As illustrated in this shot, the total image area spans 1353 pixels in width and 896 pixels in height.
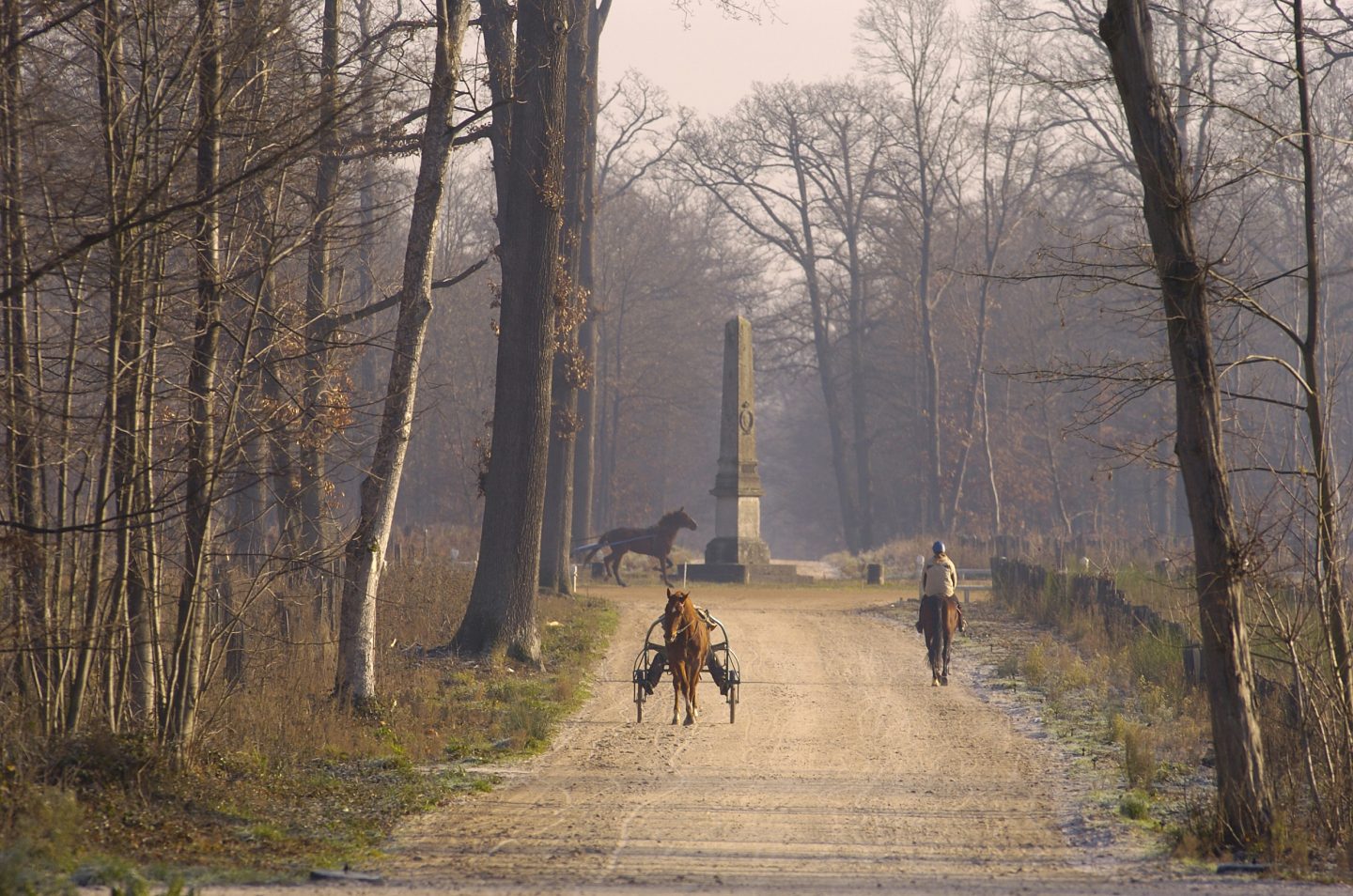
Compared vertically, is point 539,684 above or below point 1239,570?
below

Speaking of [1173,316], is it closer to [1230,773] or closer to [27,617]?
[1230,773]

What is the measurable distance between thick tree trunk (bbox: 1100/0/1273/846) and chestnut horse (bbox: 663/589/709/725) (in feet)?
18.3

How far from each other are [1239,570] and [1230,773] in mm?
1268


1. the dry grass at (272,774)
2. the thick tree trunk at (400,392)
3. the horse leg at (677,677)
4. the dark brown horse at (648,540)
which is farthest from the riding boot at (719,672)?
the dark brown horse at (648,540)

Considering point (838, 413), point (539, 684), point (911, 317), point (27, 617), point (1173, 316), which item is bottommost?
point (539, 684)

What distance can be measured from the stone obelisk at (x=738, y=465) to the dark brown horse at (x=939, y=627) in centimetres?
1591

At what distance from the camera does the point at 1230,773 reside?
8.41 meters

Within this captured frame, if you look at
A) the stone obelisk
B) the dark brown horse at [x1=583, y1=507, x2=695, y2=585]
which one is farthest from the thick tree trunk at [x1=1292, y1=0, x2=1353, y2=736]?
the stone obelisk

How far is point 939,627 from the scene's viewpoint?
53.9 ft

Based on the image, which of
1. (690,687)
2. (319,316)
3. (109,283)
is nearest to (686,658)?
(690,687)

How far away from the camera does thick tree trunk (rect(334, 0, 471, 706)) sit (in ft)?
41.2

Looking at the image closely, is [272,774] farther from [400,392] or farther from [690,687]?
[690,687]

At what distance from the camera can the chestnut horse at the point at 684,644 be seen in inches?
522

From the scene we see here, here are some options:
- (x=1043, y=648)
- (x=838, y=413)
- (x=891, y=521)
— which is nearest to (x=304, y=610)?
(x=1043, y=648)
